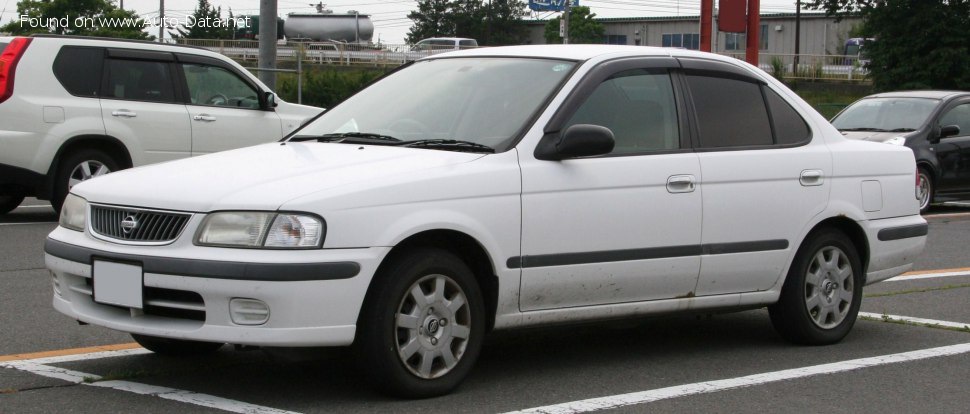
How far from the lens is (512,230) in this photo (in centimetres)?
566

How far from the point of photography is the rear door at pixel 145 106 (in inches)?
511

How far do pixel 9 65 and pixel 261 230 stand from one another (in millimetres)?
8189

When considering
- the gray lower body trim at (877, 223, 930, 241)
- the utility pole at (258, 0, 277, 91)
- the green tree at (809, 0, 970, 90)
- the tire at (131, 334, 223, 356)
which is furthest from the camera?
the green tree at (809, 0, 970, 90)

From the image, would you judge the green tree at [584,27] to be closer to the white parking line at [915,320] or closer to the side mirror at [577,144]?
the white parking line at [915,320]

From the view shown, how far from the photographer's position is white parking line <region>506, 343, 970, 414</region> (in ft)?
17.9

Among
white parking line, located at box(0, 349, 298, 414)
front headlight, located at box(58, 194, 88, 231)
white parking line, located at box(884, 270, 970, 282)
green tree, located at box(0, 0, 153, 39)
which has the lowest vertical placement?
white parking line, located at box(884, 270, 970, 282)

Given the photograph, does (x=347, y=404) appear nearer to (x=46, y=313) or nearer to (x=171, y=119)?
(x=46, y=313)

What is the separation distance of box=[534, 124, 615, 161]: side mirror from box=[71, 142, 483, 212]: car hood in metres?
0.32

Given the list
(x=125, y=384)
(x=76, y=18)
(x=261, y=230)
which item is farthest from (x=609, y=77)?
(x=76, y=18)

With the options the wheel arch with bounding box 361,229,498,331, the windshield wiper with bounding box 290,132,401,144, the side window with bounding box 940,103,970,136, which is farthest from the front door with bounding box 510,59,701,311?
the side window with bounding box 940,103,970,136

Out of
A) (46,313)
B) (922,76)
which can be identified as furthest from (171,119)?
(922,76)

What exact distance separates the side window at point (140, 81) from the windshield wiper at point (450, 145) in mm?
7816

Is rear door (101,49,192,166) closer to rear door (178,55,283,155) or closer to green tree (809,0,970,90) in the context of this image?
rear door (178,55,283,155)

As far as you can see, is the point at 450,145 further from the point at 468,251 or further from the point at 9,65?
the point at 9,65
